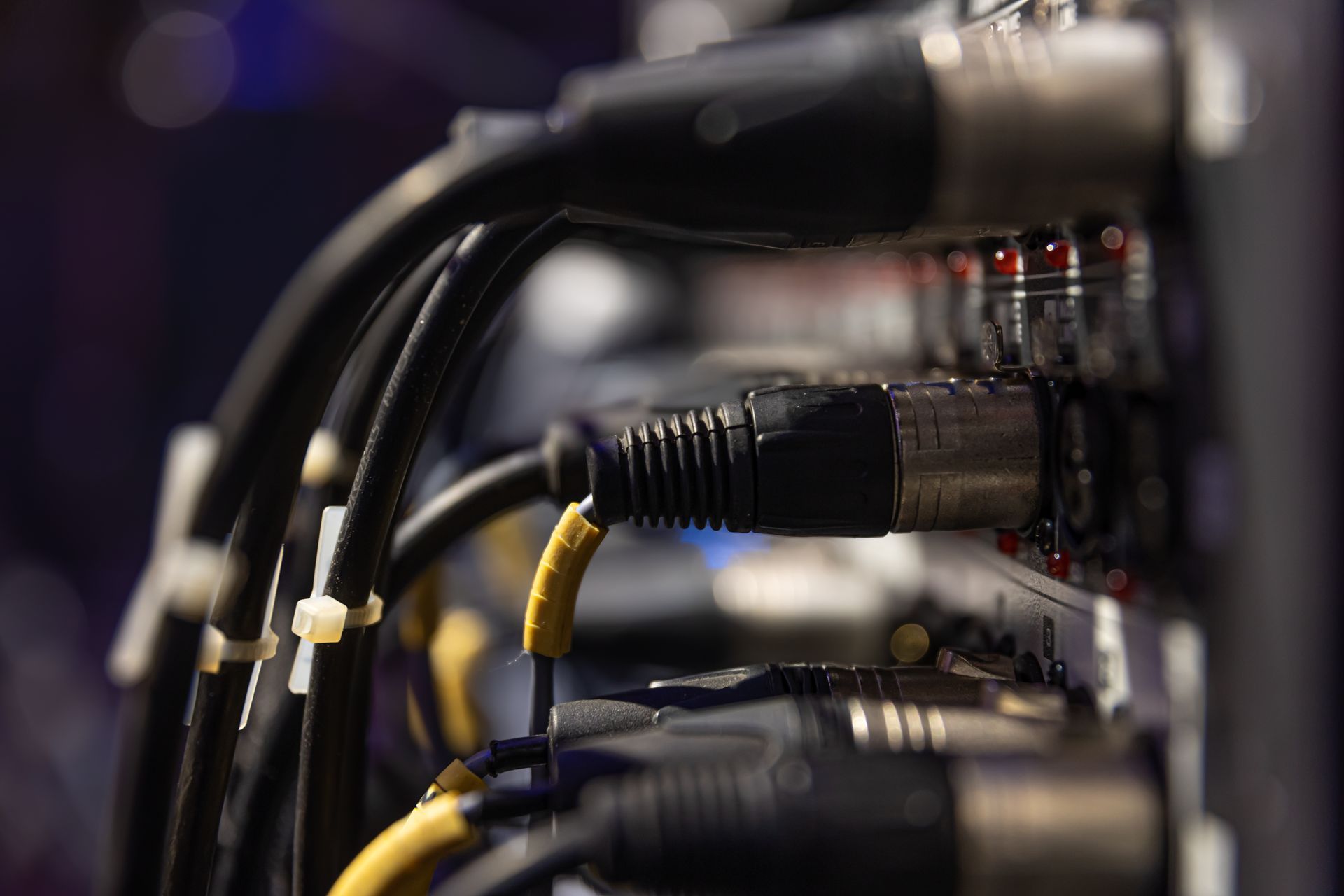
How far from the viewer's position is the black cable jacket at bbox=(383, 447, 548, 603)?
0.34 m

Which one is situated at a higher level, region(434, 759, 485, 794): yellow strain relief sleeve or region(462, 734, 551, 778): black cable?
region(462, 734, 551, 778): black cable

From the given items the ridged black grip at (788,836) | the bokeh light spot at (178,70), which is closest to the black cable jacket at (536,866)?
the ridged black grip at (788,836)

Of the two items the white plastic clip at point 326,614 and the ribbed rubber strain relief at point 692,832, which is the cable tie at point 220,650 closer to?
the white plastic clip at point 326,614

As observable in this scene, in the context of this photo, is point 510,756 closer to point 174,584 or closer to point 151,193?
point 174,584

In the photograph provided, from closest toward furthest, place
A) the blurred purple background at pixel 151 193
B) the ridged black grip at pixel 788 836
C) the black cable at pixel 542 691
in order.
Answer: the ridged black grip at pixel 788 836 → the black cable at pixel 542 691 → the blurred purple background at pixel 151 193

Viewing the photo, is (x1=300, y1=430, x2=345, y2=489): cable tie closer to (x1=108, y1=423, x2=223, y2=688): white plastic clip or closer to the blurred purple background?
(x1=108, y1=423, x2=223, y2=688): white plastic clip

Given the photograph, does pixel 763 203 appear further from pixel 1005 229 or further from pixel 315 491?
pixel 315 491

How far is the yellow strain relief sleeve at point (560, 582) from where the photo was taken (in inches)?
10.9

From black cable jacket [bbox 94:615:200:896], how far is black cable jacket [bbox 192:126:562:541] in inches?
1.5

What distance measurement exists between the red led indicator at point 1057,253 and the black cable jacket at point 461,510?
19cm

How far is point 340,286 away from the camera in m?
0.22

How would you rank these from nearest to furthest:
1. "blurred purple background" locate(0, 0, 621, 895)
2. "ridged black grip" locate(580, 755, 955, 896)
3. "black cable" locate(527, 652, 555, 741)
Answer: "ridged black grip" locate(580, 755, 955, 896)
"black cable" locate(527, 652, 555, 741)
"blurred purple background" locate(0, 0, 621, 895)

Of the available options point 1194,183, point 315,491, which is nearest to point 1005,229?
point 1194,183

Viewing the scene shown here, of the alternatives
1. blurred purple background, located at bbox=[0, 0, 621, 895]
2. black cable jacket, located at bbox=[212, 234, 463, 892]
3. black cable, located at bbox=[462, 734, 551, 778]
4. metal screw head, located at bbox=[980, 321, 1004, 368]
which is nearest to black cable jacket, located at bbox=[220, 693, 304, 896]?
black cable jacket, located at bbox=[212, 234, 463, 892]
